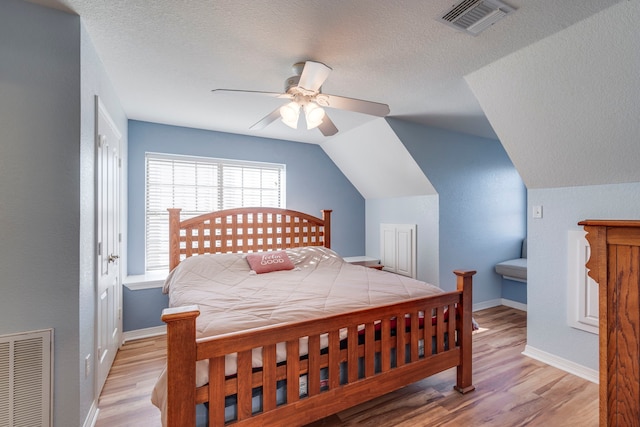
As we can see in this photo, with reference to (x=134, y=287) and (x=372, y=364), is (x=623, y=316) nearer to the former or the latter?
(x=372, y=364)

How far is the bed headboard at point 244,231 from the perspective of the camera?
3330 millimetres

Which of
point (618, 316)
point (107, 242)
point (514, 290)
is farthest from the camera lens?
point (514, 290)

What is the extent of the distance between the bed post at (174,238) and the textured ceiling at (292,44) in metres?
1.15

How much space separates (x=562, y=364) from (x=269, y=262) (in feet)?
8.93

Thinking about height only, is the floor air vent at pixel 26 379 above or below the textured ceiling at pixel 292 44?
below

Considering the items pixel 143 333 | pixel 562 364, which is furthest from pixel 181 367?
pixel 562 364

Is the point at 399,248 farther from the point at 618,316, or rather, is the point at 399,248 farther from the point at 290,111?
the point at 618,316

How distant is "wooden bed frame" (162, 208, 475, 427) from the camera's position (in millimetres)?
1307

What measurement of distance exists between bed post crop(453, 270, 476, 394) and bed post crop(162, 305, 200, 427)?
1.78 metres

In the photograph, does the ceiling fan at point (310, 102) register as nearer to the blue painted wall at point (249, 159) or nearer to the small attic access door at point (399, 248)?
Answer: the blue painted wall at point (249, 159)

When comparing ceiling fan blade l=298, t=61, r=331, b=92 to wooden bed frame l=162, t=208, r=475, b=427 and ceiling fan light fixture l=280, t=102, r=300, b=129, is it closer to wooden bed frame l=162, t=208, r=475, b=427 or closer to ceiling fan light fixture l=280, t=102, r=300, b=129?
ceiling fan light fixture l=280, t=102, r=300, b=129

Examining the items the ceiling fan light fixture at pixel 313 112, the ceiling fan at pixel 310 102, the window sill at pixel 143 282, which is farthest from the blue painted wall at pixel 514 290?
the window sill at pixel 143 282

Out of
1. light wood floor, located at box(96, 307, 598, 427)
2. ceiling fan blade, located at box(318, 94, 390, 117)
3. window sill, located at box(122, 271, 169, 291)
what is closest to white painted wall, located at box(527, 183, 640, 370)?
light wood floor, located at box(96, 307, 598, 427)

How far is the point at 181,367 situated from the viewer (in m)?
1.29
